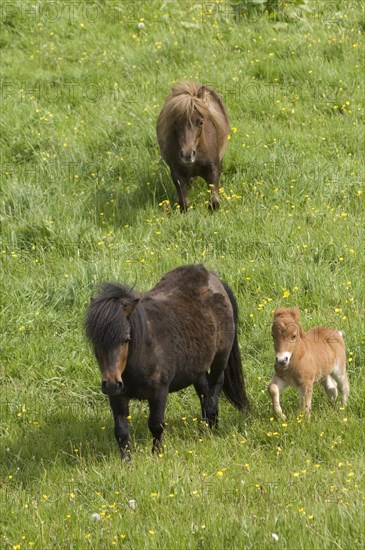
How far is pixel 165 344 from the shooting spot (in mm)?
8148

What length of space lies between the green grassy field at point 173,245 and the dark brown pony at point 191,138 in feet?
1.11

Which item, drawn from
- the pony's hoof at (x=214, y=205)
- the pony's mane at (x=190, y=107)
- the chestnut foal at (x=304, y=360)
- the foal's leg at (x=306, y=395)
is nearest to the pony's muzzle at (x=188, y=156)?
the pony's mane at (x=190, y=107)

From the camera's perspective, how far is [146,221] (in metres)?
12.4

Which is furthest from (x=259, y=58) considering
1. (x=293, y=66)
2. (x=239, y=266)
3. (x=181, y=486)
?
(x=181, y=486)

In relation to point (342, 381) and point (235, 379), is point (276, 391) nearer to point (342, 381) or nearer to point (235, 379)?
point (342, 381)

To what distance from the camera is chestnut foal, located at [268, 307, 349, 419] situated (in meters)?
7.97

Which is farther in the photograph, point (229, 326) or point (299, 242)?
A: point (299, 242)

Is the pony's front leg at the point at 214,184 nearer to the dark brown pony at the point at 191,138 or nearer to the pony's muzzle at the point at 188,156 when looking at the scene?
the dark brown pony at the point at 191,138

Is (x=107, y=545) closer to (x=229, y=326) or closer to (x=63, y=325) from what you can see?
(x=229, y=326)

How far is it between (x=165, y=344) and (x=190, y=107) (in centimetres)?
484

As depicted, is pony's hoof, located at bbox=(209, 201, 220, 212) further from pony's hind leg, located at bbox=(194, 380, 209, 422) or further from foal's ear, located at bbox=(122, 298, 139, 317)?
foal's ear, located at bbox=(122, 298, 139, 317)

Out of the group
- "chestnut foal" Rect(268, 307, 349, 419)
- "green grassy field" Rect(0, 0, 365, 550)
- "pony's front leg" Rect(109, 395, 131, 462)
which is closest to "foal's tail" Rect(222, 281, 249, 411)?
"green grassy field" Rect(0, 0, 365, 550)

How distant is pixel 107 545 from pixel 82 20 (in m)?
12.5

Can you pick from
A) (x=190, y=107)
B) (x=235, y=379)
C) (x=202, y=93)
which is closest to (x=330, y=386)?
(x=235, y=379)
